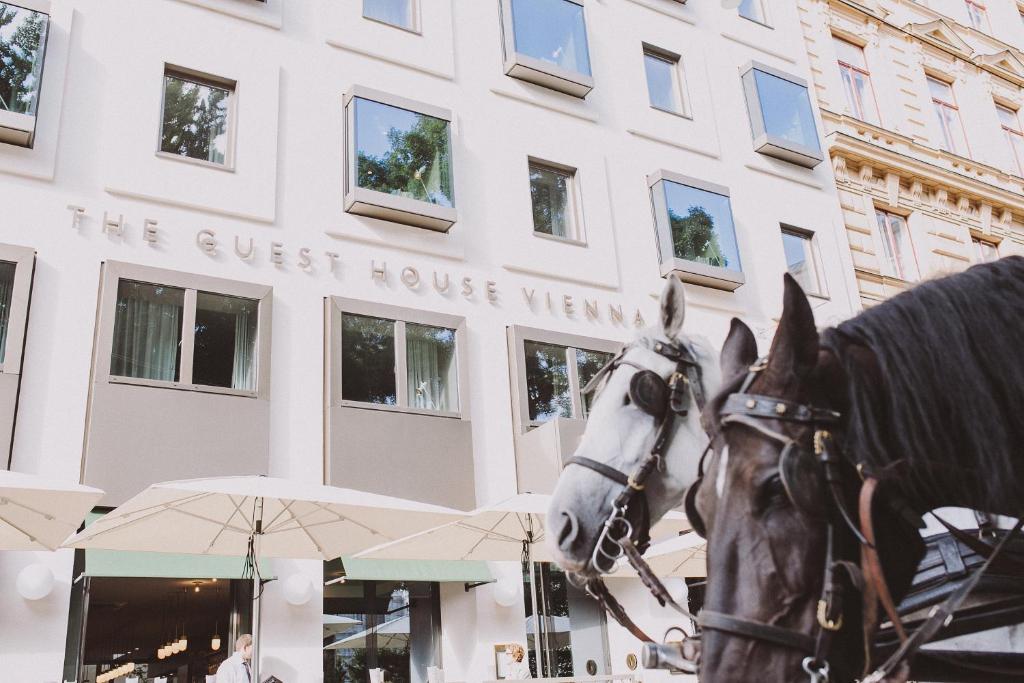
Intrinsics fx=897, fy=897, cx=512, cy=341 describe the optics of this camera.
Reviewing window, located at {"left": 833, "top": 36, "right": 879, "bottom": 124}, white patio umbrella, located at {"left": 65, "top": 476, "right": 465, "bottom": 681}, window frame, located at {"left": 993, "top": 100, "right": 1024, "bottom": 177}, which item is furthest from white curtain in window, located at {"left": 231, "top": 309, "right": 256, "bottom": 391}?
window frame, located at {"left": 993, "top": 100, "right": 1024, "bottom": 177}

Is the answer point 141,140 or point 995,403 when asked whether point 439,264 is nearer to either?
point 141,140

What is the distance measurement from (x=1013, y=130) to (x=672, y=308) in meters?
26.8

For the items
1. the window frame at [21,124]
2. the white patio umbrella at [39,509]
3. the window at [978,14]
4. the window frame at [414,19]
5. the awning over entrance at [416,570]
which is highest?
the window at [978,14]

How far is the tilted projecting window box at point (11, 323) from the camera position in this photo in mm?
10672

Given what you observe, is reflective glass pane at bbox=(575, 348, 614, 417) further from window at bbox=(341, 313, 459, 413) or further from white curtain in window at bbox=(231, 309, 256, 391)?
white curtain in window at bbox=(231, 309, 256, 391)

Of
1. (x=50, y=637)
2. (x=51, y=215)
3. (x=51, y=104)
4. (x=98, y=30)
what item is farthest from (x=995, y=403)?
(x=98, y=30)

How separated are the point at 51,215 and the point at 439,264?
5781 mm

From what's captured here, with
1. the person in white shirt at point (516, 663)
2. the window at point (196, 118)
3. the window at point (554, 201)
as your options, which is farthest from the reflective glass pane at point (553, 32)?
the person in white shirt at point (516, 663)

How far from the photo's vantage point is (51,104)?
41.2 feet

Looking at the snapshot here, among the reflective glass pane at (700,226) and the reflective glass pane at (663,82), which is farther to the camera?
the reflective glass pane at (663,82)

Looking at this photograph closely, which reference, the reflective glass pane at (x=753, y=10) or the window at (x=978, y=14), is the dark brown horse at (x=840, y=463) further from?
the window at (x=978, y=14)

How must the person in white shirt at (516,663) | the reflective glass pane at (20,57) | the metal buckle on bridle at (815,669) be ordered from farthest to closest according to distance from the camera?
1. the reflective glass pane at (20,57)
2. the person in white shirt at (516,663)
3. the metal buckle on bridle at (815,669)

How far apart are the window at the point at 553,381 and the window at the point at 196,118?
230 inches

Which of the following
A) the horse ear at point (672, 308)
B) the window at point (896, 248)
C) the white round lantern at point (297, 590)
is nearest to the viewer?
the horse ear at point (672, 308)
